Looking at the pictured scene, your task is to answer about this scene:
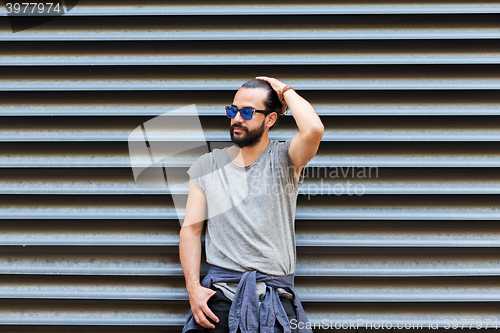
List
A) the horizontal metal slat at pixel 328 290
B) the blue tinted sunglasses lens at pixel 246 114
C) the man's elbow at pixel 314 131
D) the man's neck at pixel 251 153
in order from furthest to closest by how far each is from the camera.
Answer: the horizontal metal slat at pixel 328 290 → the man's neck at pixel 251 153 → the blue tinted sunglasses lens at pixel 246 114 → the man's elbow at pixel 314 131

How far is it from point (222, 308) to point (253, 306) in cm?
20

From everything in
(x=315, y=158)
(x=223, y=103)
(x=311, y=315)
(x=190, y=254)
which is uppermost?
(x=223, y=103)

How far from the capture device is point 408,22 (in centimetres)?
237

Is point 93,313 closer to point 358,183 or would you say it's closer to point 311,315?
point 311,315

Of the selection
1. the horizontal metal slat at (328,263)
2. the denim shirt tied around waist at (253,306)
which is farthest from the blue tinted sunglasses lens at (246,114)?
the horizontal metal slat at (328,263)

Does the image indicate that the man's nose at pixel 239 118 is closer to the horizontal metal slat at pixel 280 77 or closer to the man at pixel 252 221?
the man at pixel 252 221

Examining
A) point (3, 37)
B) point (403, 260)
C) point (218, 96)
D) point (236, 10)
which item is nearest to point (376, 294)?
point (403, 260)

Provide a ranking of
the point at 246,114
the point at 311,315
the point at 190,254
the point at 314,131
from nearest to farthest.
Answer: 1. the point at 314,131
2. the point at 246,114
3. the point at 190,254
4. the point at 311,315

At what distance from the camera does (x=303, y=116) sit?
1.93m

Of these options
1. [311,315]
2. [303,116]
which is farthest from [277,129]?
[311,315]

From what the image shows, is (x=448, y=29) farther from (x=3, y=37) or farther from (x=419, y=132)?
(x=3, y=37)

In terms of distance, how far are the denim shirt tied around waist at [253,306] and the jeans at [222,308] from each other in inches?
1.8

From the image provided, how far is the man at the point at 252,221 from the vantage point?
76.6 inches

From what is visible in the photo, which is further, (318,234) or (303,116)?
(318,234)
